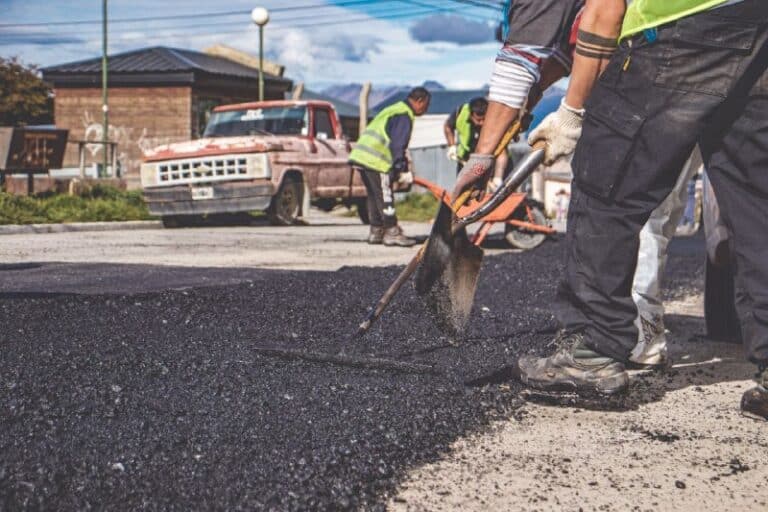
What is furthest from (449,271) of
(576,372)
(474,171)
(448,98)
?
(448,98)

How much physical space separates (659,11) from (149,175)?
10.9 m

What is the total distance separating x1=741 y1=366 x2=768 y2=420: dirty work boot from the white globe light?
18165 mm

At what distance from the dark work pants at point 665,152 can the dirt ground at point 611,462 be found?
254 mm

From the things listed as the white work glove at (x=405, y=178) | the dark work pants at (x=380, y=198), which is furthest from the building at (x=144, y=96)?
the white work glove at (x=405, y=178)

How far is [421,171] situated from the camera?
2552 centimetres

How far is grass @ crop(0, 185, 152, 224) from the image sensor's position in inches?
455

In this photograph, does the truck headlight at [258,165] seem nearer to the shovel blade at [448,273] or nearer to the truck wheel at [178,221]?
the truck wheel at [178,221]

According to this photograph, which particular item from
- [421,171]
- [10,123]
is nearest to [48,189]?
[421,171]

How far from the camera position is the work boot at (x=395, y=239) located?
9711 millimetres

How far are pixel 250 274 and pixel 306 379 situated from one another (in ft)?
11.2

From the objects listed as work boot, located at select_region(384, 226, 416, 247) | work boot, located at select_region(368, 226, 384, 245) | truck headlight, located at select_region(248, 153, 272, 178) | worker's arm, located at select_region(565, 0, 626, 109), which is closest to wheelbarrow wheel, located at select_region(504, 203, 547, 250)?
work boot, located at select_region(384, 226, 416, 247)

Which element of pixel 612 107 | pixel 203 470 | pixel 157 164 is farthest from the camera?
pixel 157 164

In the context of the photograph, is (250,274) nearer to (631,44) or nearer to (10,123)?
(631,44)

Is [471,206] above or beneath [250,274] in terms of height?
above
